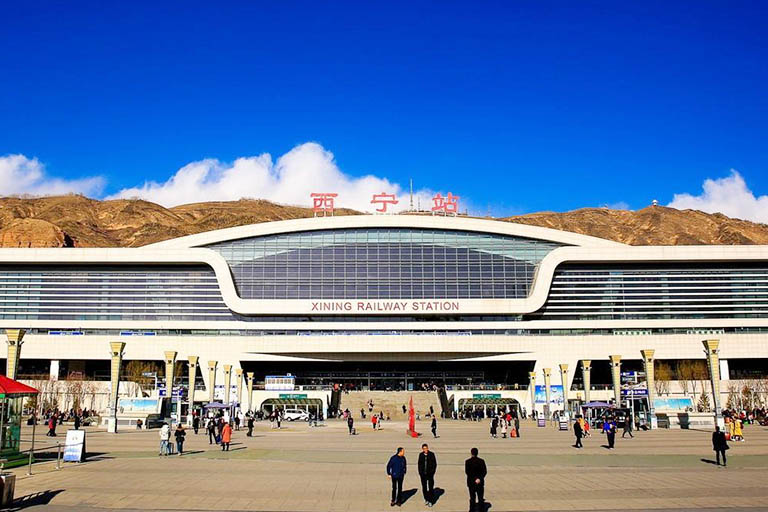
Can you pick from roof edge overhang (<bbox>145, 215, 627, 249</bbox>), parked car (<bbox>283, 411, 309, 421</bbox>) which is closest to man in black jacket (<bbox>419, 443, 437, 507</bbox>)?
parked car (<bbox>283, 411, 309, 421</bbox>)

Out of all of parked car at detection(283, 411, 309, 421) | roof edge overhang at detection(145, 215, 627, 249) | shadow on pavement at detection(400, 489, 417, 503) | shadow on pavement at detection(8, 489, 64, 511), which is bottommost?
parked car at detection(283, 411, 309, 421)

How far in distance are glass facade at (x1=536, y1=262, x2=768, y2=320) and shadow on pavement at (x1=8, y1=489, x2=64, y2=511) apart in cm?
8009

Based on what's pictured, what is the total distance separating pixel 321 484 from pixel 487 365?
79145 millimetres

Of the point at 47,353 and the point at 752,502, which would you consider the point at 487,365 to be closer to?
the point at 47,353

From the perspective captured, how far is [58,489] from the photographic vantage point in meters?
19.2

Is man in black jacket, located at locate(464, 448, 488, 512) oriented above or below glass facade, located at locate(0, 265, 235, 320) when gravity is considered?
below

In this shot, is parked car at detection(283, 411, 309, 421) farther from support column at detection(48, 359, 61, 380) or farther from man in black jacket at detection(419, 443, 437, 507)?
man in black jacket at detection(419, 443, 437, 507)

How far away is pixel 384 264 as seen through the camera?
94188mm

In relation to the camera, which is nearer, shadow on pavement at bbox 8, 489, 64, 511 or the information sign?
shadow on pavement at bbox 8, 489, 64, 511

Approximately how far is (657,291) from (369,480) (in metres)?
82.1

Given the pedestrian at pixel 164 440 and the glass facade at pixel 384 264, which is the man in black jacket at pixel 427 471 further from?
the glass facade at pixel 384 264

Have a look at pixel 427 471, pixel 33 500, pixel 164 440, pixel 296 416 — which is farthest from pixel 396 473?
pixel 296 416

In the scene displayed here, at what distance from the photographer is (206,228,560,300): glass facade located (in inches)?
3684

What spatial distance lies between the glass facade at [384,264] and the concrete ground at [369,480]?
193 feet
